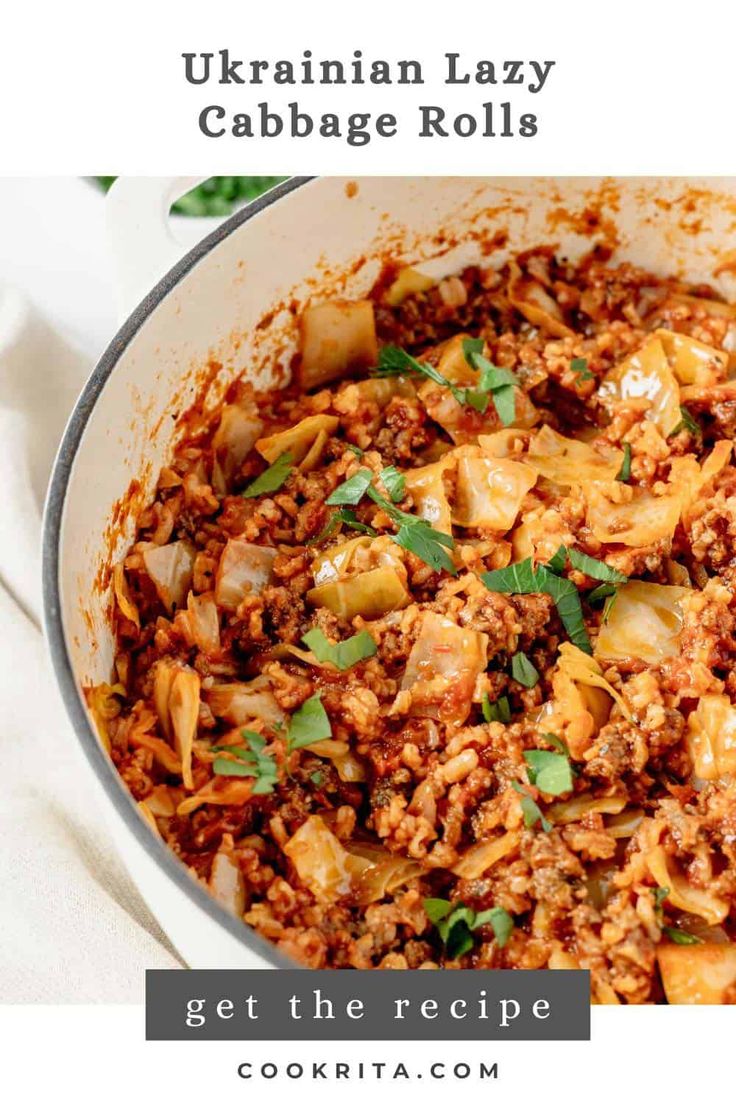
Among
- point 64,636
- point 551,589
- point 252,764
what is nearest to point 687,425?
point 551,589

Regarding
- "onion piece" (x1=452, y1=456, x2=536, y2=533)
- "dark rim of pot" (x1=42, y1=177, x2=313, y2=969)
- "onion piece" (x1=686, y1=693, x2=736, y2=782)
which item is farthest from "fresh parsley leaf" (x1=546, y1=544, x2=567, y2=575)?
"dark rim of pot" (x1=42, y1=177, x2=313, y2=969)

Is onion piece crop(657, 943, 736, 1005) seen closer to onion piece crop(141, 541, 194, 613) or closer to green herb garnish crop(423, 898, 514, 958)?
green herb garnish crop(423, 898, 514, 958)

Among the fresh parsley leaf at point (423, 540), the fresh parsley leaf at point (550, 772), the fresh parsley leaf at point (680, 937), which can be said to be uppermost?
the fresh parsley leaf at point (423, 540)

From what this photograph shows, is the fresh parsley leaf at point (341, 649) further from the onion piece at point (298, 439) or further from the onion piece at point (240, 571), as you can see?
the onion piece at point (298, 439)

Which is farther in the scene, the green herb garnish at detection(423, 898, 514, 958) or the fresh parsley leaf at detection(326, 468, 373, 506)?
the fresh parsley leaf at detection(326, 468, 373, 506)

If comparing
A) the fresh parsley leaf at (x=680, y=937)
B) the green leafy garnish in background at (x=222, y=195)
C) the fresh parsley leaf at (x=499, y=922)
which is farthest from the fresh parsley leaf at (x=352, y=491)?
the green leafy garnish in background at (x=222, y=195)
